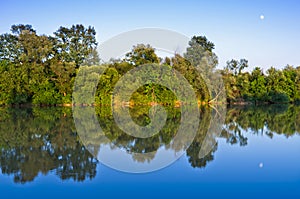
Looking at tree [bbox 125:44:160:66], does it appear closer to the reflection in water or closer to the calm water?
the reflection in water

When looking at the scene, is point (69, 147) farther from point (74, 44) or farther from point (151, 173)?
point (74, 44)

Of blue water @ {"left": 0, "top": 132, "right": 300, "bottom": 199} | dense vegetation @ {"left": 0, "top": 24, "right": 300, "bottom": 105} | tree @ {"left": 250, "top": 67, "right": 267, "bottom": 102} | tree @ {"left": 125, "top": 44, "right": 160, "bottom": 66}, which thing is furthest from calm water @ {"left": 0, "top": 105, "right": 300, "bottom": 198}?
tree @ {"left": 250, "top": 67, "right": 267, "bottom": 102}

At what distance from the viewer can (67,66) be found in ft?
106

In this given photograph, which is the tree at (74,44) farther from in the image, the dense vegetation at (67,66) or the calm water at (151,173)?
the calm water at (151,173)

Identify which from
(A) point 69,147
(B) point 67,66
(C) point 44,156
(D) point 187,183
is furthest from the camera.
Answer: (B) point 67,66

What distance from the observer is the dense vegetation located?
105ft

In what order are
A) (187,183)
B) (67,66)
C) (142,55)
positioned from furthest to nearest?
1. (142,55)
2. (67,66)
3. (187,183)

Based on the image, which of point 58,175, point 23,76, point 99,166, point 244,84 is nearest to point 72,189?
point 58,175

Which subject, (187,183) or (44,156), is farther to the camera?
(44,156)

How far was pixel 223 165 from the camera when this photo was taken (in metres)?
7.30

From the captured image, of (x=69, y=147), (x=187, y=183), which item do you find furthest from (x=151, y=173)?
(x=69, y=147)

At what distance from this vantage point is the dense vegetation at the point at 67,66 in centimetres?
3191

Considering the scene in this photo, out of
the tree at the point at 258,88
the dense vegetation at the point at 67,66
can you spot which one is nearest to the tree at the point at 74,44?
the dense vegetation at the point at 67,66

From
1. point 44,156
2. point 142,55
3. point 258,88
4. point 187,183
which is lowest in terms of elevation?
point 187,183
